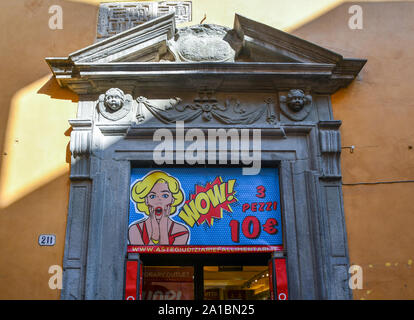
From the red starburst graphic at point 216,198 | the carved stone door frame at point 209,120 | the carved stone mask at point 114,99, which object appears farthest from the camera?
the carved stone mask at point 114,99

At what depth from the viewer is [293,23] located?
6.14 m

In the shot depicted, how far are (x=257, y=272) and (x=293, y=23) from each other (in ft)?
11.1

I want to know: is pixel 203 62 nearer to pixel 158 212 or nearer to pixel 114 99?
pixel 114 99

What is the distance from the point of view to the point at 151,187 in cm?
554

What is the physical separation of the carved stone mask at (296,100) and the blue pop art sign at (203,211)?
2.69ft

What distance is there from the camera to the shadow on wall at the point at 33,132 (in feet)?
16.9

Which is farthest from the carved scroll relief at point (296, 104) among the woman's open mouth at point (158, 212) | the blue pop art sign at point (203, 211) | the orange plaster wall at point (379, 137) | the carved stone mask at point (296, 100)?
the woman's open mouth at point (158, 212)

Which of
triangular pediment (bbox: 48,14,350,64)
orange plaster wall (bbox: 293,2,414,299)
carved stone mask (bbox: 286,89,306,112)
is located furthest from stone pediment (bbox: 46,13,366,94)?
orange plaster wall (bbox: 293,2,414,299)

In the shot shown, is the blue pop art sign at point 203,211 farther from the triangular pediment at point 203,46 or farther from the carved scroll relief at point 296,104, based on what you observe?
the triangular pediment at point 203,46

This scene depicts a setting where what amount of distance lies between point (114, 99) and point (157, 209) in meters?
1.46

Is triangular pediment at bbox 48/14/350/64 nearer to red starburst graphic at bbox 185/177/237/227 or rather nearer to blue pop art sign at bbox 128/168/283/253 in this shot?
blue pop art sign at bbox 128/168/283/253

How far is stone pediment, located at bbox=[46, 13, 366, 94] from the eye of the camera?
5.54 m

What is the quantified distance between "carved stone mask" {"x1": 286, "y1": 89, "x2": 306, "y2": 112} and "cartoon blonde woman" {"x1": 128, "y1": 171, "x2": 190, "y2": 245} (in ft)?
5.64

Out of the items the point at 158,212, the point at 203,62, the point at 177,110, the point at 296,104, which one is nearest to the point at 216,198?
the point at 158,212
